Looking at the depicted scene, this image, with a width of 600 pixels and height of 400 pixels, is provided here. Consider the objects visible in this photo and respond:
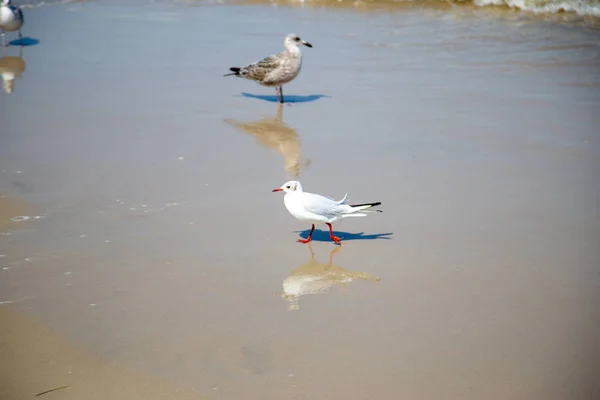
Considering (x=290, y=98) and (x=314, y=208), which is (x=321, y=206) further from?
(x=290, y=98)

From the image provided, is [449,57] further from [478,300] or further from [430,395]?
[430,395]

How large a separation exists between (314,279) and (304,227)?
1.02 m

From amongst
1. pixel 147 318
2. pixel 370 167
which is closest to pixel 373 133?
pixel 370 167

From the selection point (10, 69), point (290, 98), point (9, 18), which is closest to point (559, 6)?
point (290, 98)

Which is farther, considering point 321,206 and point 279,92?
point 279,92

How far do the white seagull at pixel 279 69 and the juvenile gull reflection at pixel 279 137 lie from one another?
0.63 m

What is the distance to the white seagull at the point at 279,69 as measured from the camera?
10.2m

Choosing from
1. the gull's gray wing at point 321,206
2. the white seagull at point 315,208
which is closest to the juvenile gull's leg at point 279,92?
the white seagull at point 315,208

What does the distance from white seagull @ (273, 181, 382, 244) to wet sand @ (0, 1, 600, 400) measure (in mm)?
207

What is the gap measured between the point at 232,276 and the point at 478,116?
14.9 feet

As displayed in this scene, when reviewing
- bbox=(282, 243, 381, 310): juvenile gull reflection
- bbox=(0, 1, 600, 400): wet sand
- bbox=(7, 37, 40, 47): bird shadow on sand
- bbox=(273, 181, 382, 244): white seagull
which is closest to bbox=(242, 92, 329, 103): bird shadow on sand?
bbox=(0, 1, 600, 400): wet sand

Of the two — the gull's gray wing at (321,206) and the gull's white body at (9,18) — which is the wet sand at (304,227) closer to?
the gull's gray wing at (321,206)

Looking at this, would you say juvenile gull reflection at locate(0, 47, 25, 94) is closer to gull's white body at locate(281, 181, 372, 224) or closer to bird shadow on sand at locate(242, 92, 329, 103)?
bird shadow on sand at locate(242, 92, 329, 103)

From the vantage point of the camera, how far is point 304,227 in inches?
258
